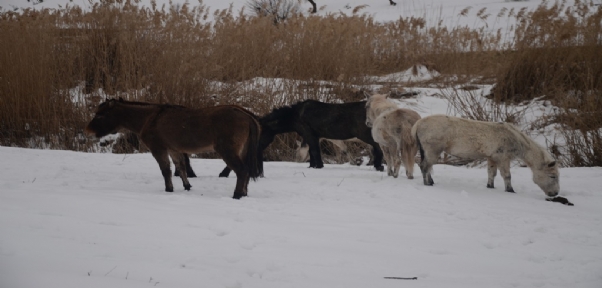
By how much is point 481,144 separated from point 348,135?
251cm

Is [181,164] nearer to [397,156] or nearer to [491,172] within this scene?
[397,156]

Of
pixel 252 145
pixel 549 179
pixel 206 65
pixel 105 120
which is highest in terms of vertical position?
pixel 206 65

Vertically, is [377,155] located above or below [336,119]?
below

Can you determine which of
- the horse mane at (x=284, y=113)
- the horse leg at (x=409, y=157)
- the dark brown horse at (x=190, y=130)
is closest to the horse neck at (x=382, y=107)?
the horse leg at (x=409, y=157)

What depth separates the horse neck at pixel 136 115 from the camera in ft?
22.3

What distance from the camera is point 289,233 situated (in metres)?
4.80

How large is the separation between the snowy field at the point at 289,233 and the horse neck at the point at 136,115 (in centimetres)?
68

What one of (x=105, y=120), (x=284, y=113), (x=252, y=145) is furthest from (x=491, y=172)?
(x=105, y=120)

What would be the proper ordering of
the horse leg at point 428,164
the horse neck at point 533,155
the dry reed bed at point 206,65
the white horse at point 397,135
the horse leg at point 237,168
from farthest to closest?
the dry reed bed at point 206,65, the white horse at point 397,135, the horse leg at point 428,164, the horse neck at point 533,155, the horse leg at point 237,168

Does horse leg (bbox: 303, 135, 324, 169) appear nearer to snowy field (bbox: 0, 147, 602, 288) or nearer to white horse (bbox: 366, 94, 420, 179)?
white horse (bbox: 366, 94, 420, 179)

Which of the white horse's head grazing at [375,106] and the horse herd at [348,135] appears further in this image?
the white horse's head grazing at [375,106]

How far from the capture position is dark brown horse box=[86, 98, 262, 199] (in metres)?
6.38

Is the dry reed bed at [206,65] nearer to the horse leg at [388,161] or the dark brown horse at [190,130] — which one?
the horse leg at [388,161]

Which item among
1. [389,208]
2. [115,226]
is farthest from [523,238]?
[115,226]
